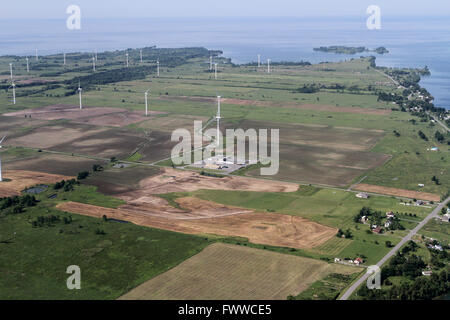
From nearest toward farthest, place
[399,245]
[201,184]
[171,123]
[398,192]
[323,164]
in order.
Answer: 1. [399,245]
2. [398,192]
3. [201,184]
4. [323,164]
5. [171,123]

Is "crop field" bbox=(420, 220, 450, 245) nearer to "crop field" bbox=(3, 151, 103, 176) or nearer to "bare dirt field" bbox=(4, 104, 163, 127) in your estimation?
"crop field" bbox=(3, 151, 103, 176)

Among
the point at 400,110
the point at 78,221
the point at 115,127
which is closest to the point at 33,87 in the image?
the point at 115,127

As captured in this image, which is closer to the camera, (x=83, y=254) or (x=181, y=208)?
(x=83, y=254)

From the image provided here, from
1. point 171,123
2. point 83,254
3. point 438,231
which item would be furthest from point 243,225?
point 171,123

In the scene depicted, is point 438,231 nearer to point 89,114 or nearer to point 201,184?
point 201,184

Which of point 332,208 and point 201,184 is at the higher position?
point 201,184

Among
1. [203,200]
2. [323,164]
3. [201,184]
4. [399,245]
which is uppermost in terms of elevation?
[323,164]
